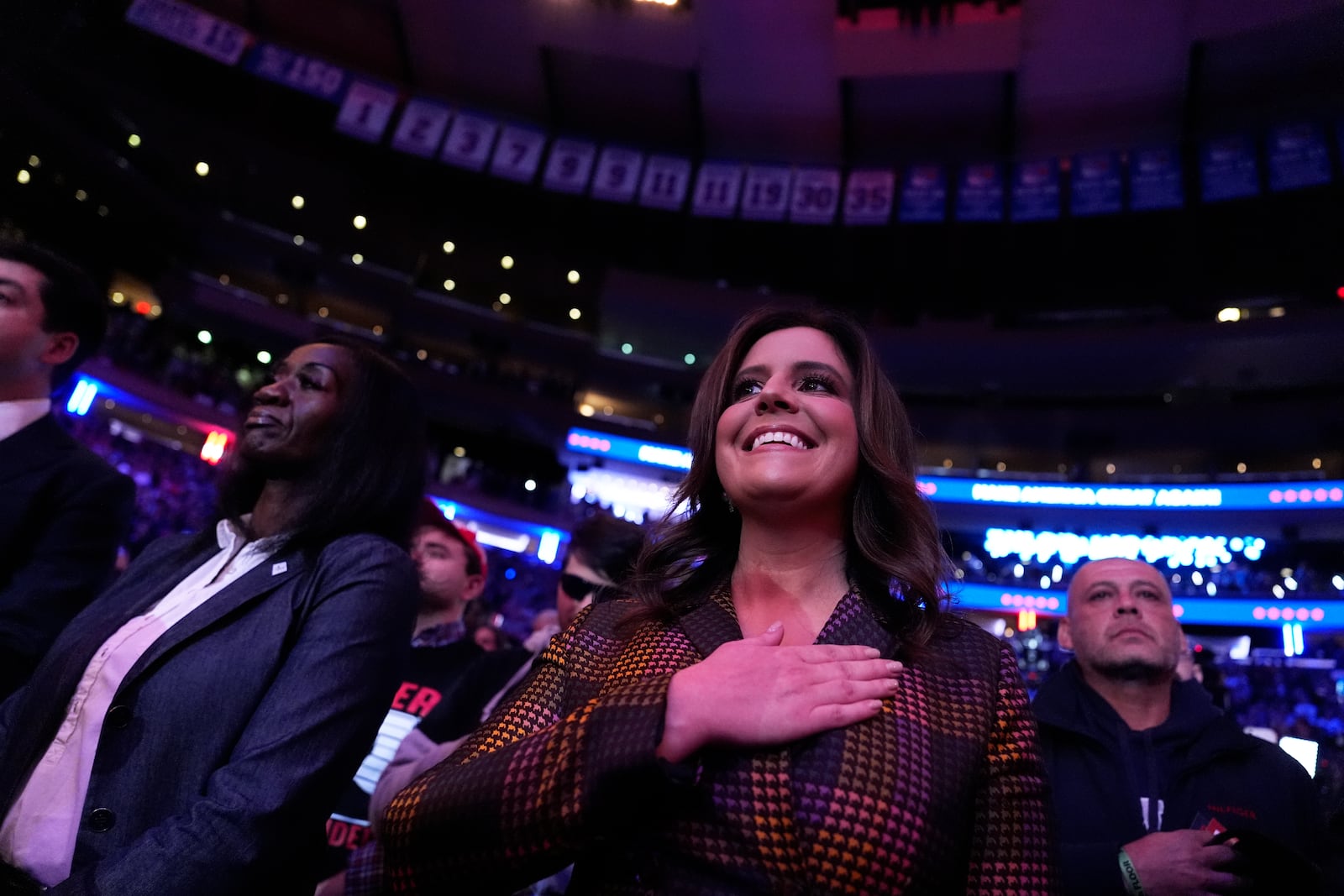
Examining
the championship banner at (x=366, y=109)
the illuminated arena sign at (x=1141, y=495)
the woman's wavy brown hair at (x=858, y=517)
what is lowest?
the woman's wavy brown hair at (x=858, y=517)

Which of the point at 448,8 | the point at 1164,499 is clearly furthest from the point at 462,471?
the point at 1164,499

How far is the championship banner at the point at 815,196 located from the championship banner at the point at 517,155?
5488mm

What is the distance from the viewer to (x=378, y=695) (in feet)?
5.59

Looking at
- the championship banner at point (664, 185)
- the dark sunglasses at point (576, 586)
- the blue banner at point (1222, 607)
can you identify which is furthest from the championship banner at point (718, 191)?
the dark sunglasses at point (576, 586)

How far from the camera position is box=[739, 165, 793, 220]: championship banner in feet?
54.2

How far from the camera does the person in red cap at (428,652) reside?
288 cm

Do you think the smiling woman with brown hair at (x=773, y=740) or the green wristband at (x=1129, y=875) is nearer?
the smiling woman with brown hair at (x=773, y=740)

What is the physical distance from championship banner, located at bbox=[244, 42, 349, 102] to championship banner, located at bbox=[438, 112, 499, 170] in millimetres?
2276

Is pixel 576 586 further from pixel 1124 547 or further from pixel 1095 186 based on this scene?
pixel 1124 547

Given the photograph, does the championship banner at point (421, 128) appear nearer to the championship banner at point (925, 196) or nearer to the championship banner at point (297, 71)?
the championship banner at point (297, 71)

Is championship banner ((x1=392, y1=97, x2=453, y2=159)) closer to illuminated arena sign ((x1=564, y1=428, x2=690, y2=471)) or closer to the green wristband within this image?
illuminated arena sign ((x1=564, y1=428, x2=690, y2=471))

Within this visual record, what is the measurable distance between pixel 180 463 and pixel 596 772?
1886cm

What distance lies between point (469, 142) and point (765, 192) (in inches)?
248

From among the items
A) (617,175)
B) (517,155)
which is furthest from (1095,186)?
(517,155)
